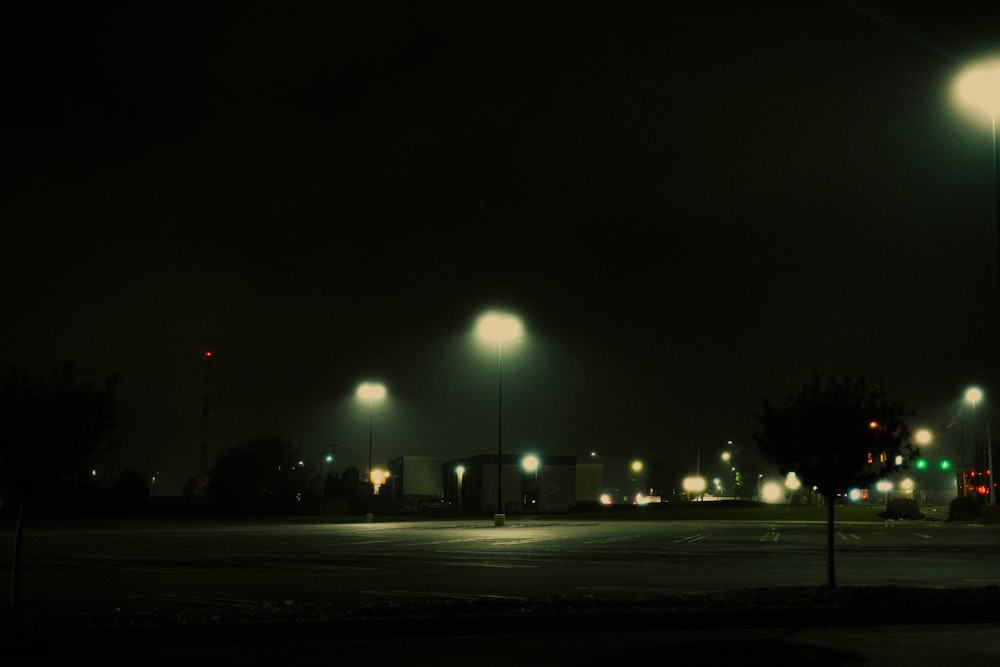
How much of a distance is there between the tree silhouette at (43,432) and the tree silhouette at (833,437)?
1037 centimetres

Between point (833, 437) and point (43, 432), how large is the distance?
11.8m

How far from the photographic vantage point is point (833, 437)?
638 inches

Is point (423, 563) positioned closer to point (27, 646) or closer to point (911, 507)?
point (27, 646)

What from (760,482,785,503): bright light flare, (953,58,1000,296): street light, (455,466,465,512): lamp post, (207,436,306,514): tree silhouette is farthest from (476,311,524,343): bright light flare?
(760,482,785,503): bright light flare

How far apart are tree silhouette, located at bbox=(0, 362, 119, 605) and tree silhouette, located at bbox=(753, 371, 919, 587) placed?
10.4 m

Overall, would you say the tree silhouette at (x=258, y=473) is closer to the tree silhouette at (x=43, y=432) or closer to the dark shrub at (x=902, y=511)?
the dark shrub at (x=902, y=511)

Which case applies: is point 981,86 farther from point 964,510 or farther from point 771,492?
point 771,492

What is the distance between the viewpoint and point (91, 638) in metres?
11.8

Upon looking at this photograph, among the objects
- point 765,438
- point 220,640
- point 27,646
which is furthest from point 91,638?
point 765,438

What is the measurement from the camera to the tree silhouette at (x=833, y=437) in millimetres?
16219

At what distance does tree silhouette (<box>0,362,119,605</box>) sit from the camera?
45.8 feet

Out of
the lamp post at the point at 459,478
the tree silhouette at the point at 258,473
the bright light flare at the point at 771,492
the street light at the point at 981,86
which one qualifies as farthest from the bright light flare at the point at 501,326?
the bright light flare at the point at 771,492

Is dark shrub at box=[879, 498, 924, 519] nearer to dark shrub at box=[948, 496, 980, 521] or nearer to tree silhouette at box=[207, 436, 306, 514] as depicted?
dark shrub at box=[948, 496, 980, 521]

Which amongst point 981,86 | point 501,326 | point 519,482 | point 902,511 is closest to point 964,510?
point 902,511
